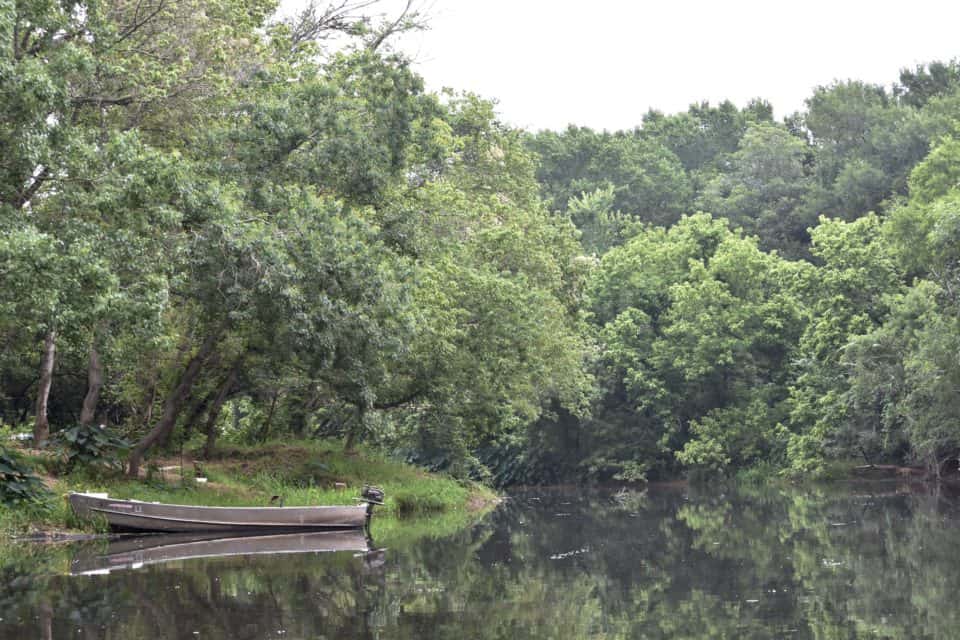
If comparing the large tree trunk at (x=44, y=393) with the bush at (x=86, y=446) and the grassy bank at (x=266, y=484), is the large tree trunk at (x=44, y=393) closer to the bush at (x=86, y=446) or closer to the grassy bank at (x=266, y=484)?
the bush at (x=86, y=446)

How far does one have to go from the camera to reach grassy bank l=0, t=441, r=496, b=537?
22781 mm

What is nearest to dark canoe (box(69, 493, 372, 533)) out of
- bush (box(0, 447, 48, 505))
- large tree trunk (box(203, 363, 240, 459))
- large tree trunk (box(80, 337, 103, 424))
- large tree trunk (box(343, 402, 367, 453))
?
bush (box(0, 447, 48, 505))

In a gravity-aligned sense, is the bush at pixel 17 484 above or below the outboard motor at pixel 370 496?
above

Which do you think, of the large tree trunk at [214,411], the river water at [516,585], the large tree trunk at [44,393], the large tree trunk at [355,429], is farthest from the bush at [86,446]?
the large tree trunk at [355,429]

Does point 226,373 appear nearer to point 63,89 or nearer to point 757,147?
point 63,89

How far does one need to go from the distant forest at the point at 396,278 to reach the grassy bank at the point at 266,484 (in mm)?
877

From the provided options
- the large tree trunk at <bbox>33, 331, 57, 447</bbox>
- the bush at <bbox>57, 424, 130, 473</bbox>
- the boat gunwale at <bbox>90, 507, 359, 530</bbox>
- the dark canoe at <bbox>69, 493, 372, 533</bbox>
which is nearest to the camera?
the dark canoe at <bbox>69, 493, 372, 533</bbox>

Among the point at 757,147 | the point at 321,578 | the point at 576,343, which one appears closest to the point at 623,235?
the point at 757,147

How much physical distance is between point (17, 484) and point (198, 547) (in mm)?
3670

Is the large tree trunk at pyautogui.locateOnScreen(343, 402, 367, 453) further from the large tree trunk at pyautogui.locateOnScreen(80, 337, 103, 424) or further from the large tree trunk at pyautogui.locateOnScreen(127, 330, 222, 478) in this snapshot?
the large tree trunk at pyautogui.locateOnScreen(80, 337, 103, 424)

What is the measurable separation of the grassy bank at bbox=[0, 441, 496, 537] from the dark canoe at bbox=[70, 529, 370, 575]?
176 centimetres

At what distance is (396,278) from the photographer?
2597 centimetres

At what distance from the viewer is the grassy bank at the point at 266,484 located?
897 inches

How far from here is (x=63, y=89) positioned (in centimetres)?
1911
